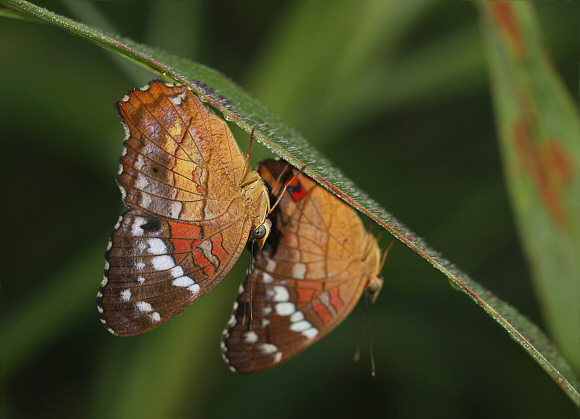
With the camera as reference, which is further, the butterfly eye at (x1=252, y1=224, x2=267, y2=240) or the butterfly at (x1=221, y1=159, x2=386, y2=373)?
the butterfly at (x1=221, y1=159, x2=386, y2=373)

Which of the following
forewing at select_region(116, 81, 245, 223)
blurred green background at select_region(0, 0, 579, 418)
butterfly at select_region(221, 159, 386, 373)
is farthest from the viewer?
blurred green background at select_region(0, 0, 579, 418)

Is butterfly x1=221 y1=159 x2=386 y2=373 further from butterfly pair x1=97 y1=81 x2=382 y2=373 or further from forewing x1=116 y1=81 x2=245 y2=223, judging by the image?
forewing x1=116 y1=81 x2=245 y2=223

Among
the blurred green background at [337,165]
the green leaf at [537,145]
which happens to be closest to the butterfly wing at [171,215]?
the blurred green background at [337,165]

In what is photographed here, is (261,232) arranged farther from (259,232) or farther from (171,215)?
(171,215)

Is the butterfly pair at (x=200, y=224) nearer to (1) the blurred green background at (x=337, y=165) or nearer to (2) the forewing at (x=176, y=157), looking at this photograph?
(2) the forewing at (x=176, y=157)

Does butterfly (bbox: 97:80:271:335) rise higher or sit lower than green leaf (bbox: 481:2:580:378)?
lower

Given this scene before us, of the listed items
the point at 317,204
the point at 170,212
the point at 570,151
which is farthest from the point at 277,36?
the point at 570,151

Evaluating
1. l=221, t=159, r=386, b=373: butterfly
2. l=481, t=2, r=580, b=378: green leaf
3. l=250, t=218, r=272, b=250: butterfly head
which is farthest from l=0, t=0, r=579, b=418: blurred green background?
l=481, t=2, r=580, b=378: green leaf
